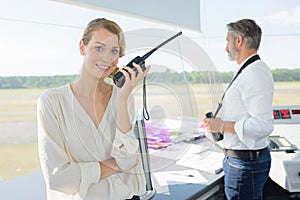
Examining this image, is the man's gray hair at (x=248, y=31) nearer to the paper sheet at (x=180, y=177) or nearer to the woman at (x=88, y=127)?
the paper sheet at (x=180, y=177)

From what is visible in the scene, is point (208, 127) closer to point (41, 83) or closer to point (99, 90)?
point (99, 90)

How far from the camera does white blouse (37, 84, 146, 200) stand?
0.79 meters

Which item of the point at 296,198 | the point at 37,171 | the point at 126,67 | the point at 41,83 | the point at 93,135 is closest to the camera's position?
the point at 126,67

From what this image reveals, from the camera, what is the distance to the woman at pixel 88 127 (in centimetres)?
76

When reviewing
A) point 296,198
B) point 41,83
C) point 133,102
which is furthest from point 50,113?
point 296,198

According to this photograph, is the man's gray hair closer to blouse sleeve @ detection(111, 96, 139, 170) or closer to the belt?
the belt

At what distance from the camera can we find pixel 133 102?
770 millimetres

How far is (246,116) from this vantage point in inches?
56.3

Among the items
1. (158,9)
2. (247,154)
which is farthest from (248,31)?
(247,154)

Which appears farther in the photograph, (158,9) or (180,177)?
(180,177)

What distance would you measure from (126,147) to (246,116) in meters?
0.86

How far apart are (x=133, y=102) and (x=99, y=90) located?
4.5 inches

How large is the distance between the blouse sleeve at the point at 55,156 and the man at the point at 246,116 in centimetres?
74

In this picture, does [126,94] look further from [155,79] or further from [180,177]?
[180,177]
